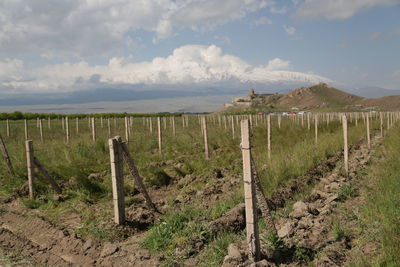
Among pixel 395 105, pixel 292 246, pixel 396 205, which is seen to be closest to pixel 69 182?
pixel 292 246

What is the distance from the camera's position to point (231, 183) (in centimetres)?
788

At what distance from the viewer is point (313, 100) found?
358ft

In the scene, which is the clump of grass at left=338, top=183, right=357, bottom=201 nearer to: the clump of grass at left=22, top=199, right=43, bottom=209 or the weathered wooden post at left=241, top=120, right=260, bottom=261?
the weathered wooden post at left=241, top=120, right=260, bottom=261

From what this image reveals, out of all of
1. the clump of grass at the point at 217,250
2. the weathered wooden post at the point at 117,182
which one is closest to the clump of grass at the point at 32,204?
the weathered wooden post at the point at 117,182

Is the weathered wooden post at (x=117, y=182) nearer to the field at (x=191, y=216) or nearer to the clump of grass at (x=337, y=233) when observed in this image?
the field at (x=191, y=216)

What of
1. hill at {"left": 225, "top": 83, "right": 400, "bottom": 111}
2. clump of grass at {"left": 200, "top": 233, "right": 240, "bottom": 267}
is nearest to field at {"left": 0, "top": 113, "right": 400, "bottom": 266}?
clump of grass at {"left": 200, "top": 233, "right": 240, "bottom": 267}

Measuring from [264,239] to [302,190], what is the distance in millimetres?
2861

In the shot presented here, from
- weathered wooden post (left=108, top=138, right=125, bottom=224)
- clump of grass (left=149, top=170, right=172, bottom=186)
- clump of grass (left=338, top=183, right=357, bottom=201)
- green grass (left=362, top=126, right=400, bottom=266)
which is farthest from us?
clump of grass (left=149, top=170, right=172, bottom=186)

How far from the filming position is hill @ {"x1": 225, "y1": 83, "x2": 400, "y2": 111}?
323 feet

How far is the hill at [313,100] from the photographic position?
Result: 98.3 metres

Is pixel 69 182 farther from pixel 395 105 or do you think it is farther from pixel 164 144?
pixel 395 105

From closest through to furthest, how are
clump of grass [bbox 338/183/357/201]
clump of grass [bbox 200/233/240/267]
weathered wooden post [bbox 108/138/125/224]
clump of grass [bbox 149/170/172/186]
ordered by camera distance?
clump of grass [bbox 200/233/240/267]
weathered wooden post [bbox 108/138/125/224]
clump of grass [bbox 338/183/357/201]
clump of grass [bbox 149/170/172/186]

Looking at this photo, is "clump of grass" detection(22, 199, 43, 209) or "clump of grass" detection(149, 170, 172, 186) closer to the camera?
"clump of grass" detection(22, 199, 43, 209)

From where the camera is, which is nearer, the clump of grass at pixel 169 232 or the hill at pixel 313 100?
the clump of grass at pixel 169 232
